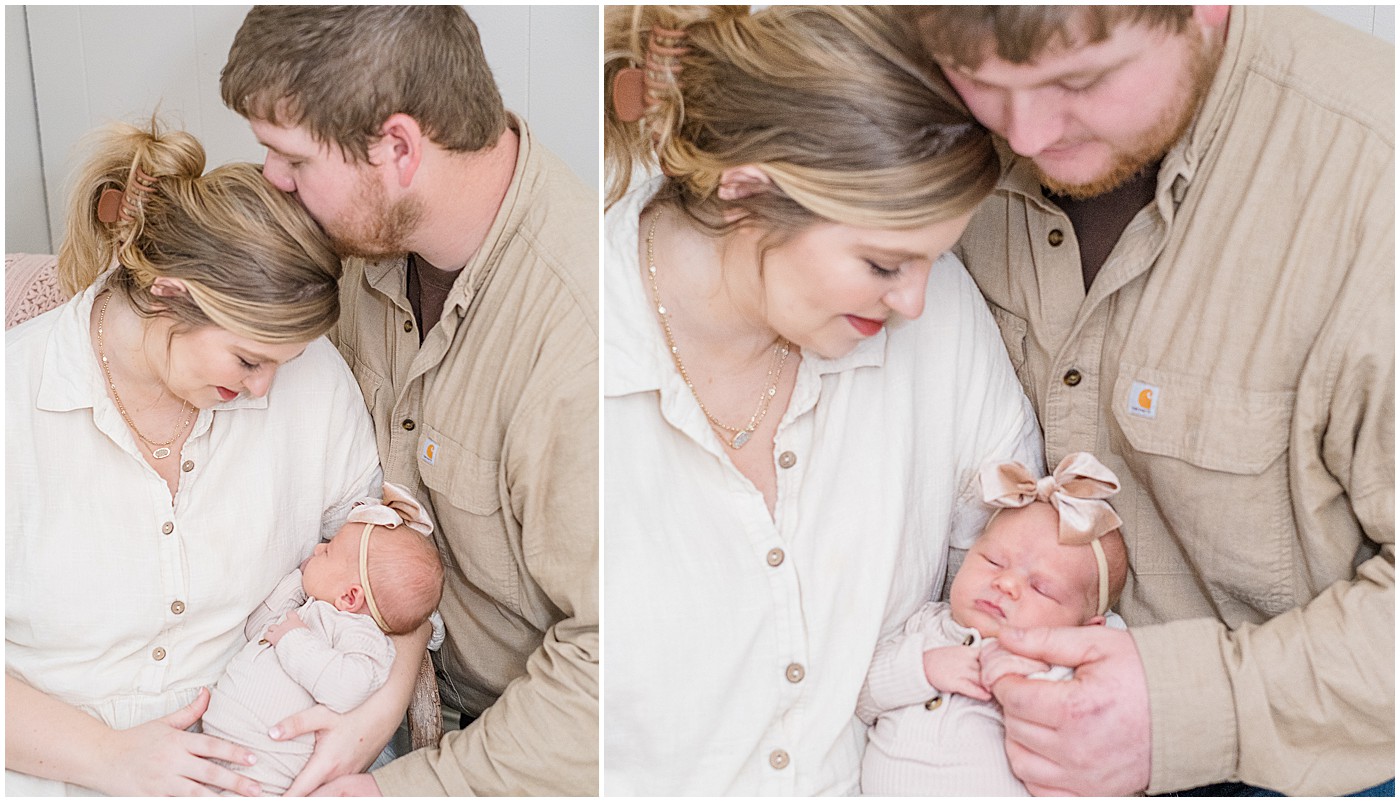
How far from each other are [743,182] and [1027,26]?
0.40 m

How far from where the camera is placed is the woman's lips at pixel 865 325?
1633 millimetres

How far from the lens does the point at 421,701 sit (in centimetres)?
189

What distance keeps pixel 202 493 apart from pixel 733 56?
0.98 metres

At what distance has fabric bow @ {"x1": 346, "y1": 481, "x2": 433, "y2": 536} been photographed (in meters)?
1.77

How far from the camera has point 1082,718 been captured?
1593mm

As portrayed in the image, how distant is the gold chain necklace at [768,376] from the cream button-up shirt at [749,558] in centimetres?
2

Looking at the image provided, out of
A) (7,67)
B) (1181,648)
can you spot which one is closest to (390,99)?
(7,67)

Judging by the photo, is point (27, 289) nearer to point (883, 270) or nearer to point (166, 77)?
point (166, 77)

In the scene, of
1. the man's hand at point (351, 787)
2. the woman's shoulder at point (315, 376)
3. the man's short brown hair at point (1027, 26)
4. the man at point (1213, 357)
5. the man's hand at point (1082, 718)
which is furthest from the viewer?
the woman's shoulder at point (315, 376)

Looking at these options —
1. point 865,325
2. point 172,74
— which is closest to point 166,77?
point 172,74

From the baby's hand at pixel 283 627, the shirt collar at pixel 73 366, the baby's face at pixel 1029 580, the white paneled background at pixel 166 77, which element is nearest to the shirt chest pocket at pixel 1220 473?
the baby's face at pixel 1029 580

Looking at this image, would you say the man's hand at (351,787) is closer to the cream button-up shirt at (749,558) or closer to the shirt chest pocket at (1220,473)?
the cream button-up shirt at (749,558)

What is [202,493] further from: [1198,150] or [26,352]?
[1198,150]

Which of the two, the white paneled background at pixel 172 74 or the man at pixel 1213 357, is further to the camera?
the white paneled background at pixel 172 74
